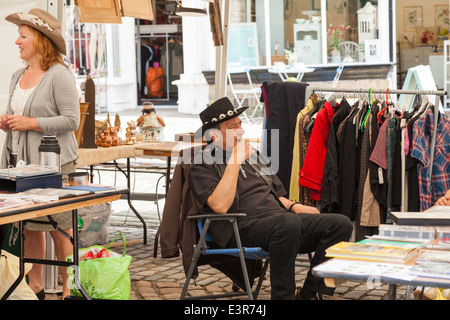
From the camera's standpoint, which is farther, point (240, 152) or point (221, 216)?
point (240, 152)

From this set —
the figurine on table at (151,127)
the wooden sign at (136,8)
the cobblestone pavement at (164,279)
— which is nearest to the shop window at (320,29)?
the cobblestone pavement at (164,279)

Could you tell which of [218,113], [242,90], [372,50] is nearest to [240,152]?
[218,113]

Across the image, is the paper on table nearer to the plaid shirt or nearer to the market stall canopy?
the plaid shirt

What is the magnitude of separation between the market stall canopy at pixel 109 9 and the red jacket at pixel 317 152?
1.92 meters

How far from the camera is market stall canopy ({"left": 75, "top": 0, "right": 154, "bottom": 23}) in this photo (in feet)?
18.0

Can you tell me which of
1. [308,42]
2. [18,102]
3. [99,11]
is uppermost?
[308,42]

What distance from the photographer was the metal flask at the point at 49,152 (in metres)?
3.67

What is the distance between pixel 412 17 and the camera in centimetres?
1733

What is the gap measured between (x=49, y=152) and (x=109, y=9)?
2254 mm

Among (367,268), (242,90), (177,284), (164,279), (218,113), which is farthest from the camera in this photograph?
(242,90)

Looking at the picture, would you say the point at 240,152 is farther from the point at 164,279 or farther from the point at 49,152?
the point at 164,279

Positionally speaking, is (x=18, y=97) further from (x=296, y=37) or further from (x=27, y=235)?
(x=296, y=37)

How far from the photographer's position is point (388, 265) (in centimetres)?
230

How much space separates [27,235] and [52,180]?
0.83 m
